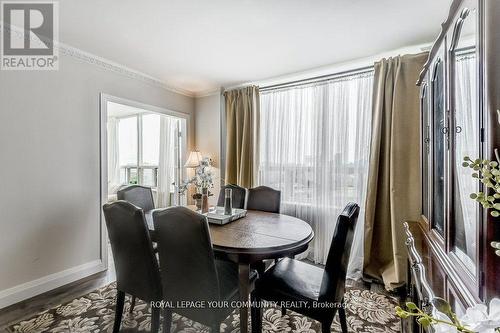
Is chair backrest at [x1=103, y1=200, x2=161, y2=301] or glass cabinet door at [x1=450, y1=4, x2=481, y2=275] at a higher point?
glass cabinet door at [x1=450, y1=4, x2=481, y2=275]

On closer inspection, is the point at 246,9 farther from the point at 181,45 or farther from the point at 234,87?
the point at 234,87

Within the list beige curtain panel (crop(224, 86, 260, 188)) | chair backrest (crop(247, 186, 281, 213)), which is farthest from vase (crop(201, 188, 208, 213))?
beige curtain panel (crop(224, 86, 260, 188))

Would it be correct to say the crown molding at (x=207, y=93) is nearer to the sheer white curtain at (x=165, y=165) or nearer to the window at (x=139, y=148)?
the sheer white curtain at (x=165, y=165)

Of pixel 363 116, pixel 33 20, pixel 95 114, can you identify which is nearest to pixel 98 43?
pixel 33 20

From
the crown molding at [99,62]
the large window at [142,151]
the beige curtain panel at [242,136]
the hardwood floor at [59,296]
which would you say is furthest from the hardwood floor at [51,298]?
the crown molding at [99,62]

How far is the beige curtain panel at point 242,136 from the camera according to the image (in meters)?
3.61

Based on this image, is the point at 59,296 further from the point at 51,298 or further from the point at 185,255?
the point at 185,255

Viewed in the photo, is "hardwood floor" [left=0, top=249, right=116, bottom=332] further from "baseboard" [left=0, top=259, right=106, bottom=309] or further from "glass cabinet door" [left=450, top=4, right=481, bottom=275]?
"glass cabinet door" [left=450, top=4, right=481, bottom=275]

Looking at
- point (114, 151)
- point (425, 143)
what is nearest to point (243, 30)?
point (425, 143)

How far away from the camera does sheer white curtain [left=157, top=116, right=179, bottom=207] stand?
499 cm

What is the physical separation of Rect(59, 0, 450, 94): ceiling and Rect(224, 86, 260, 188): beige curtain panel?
0.64 meters

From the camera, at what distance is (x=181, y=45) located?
8.22ft

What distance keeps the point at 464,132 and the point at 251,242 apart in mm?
1317

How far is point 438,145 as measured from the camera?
134 centimetres
